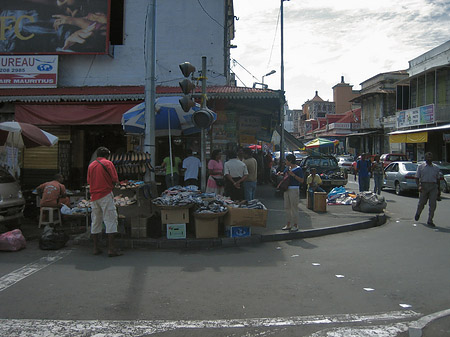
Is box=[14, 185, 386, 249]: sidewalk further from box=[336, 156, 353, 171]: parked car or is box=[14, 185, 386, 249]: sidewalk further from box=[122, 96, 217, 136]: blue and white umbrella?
box=[336, 156, 353, 171]: parked car

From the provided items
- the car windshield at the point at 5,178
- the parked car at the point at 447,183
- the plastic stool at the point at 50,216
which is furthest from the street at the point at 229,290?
the parked car at the point at 447,183

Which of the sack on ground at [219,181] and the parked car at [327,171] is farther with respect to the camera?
the parked car at [327,171]

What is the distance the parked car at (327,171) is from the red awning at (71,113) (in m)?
8.22

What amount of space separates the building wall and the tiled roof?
1782 millimetres

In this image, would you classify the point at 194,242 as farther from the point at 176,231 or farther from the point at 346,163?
the point at 346,163

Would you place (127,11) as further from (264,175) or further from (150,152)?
(264,175)

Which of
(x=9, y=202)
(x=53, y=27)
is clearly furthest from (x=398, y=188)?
(x=53, y=27)

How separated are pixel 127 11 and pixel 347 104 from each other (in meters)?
57.3

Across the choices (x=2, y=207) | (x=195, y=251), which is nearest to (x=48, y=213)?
(x=2, y=207)

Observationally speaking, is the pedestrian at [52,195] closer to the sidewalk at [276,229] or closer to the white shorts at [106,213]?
the sidewalk at [276,229]

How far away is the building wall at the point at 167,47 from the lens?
15.3 m

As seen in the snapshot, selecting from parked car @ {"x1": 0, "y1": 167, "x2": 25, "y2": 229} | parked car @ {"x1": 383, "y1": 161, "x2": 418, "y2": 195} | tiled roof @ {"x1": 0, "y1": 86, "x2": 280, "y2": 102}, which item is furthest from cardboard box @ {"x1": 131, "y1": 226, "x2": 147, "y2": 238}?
parked car @ {"x1": 383, "y1": 161, "x2": 418, "y2": 195}

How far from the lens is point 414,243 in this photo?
25.0ft

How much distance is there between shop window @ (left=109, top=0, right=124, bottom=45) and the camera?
50.4ft
